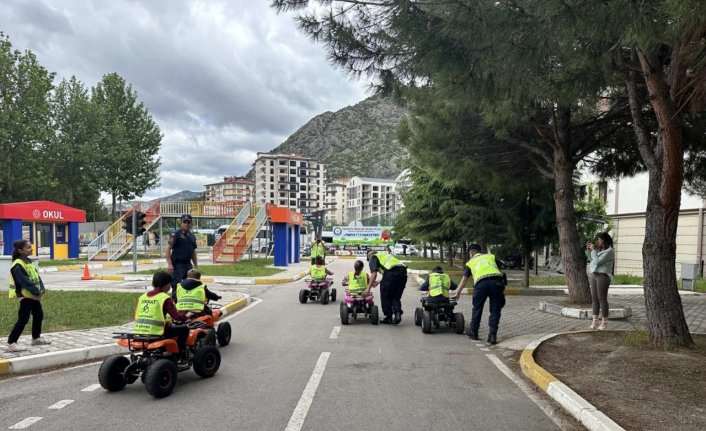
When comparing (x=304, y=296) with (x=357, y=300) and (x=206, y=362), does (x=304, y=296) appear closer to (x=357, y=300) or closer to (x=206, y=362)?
(x=357, y=300)

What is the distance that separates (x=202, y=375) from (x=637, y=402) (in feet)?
16.3

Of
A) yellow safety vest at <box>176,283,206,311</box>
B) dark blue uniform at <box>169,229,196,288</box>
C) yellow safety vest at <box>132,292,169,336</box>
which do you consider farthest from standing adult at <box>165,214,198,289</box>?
yellow safety vest at <box>132,292,169,336</box>

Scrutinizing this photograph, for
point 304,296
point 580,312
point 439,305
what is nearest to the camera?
point 439,305

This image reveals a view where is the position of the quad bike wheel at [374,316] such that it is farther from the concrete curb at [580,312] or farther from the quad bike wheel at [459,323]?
the concrete curb at [580,312]

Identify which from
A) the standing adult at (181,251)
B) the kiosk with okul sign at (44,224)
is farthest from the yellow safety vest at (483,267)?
the kiosk with okul sign at (44,224)

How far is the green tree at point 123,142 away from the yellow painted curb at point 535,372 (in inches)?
1772

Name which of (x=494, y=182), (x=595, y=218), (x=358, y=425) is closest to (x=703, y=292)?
(x=595, y=218)

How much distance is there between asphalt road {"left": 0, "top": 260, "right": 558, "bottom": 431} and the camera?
181 inches

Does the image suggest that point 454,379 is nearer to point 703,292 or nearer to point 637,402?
point 637,402

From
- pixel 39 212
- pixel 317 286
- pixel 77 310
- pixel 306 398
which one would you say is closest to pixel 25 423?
pixel 306 398

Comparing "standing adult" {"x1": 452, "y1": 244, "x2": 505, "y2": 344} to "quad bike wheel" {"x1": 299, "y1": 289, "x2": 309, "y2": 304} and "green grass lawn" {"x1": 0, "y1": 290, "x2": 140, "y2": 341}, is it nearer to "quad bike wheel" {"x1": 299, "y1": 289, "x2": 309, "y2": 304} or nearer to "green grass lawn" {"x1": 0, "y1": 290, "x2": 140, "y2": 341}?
"quad bike wheel" {"x1": 299, "y1": 289, "x2": 309, "y2": 304}

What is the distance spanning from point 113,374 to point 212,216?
29716 mm

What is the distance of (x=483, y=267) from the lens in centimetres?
841

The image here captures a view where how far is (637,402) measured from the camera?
4.97m
